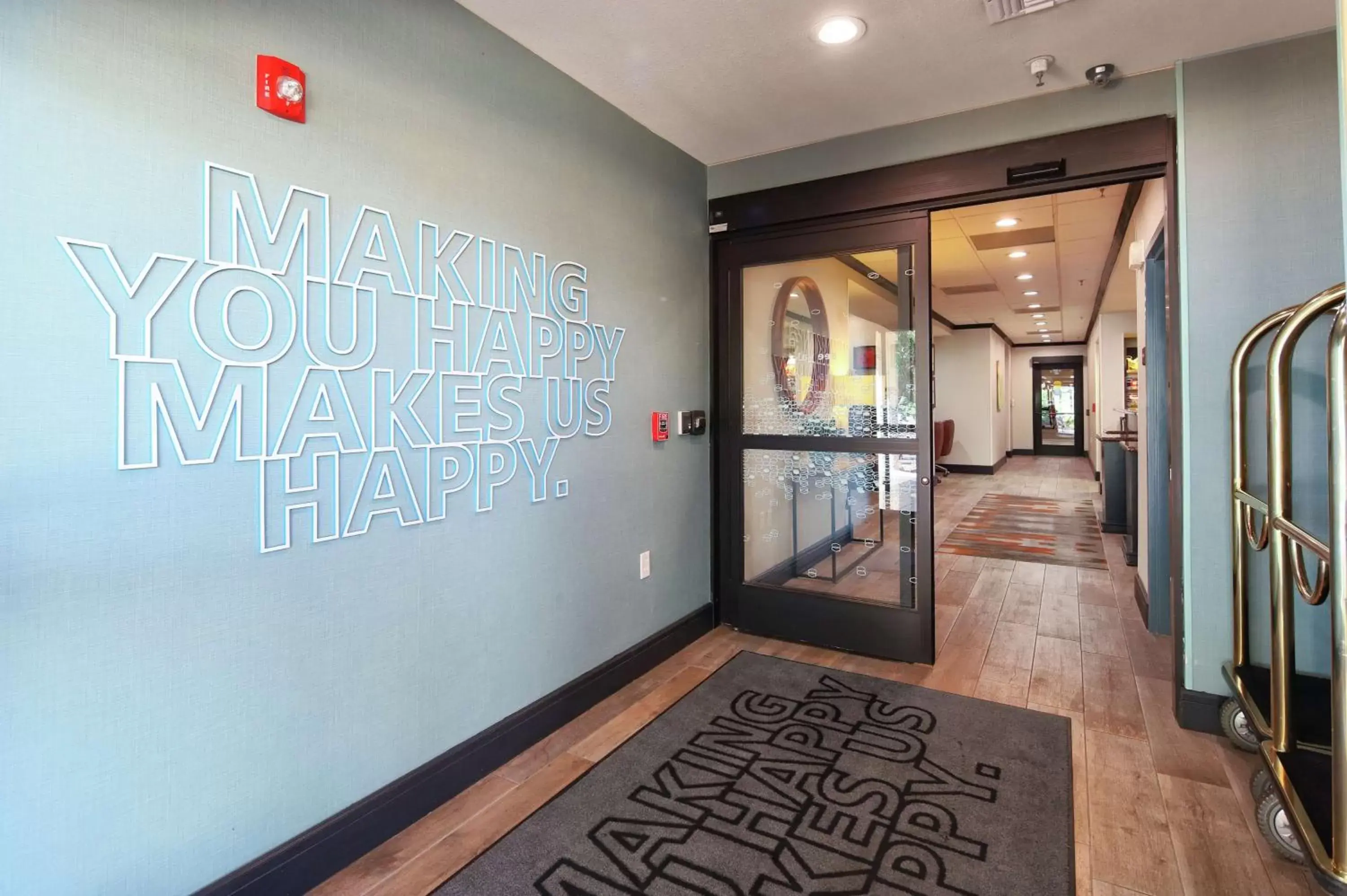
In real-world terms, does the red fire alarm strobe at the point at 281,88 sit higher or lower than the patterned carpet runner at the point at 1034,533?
higher

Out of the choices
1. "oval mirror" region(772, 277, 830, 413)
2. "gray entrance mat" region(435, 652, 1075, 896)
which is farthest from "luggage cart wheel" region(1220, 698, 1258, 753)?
"oval mirror" region(772, 277, 830, 413)

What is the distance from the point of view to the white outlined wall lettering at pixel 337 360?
145 cm

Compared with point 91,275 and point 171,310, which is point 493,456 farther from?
point 91,275

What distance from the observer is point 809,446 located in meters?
3.43

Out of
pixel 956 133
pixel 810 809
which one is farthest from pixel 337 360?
pixel 956 133

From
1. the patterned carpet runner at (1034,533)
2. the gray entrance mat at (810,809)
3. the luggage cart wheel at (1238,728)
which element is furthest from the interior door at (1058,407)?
the gray entrance mat at (810,809)

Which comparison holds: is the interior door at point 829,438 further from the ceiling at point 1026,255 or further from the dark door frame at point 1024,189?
the ceiling at point 1026,255

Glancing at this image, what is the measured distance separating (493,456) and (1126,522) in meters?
5.99

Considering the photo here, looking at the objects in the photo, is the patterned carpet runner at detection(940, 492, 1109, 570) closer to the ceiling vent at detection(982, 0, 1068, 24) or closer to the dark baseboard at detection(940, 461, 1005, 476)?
Answer: the dark baseboard at detection(940, 461, 1005, 476)

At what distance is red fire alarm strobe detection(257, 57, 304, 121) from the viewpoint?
1627mm

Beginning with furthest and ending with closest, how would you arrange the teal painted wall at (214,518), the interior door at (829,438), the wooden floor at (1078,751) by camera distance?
the interior door at (829,438), the wooden floor at (1078,751), the teal painted wall at (214,518)

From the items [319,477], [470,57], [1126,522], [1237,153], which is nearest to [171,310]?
[319,477]

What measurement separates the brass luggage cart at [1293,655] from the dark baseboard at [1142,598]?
4.95 feet

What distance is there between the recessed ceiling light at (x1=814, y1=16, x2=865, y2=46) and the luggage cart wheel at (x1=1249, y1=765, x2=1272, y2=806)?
2.54m
